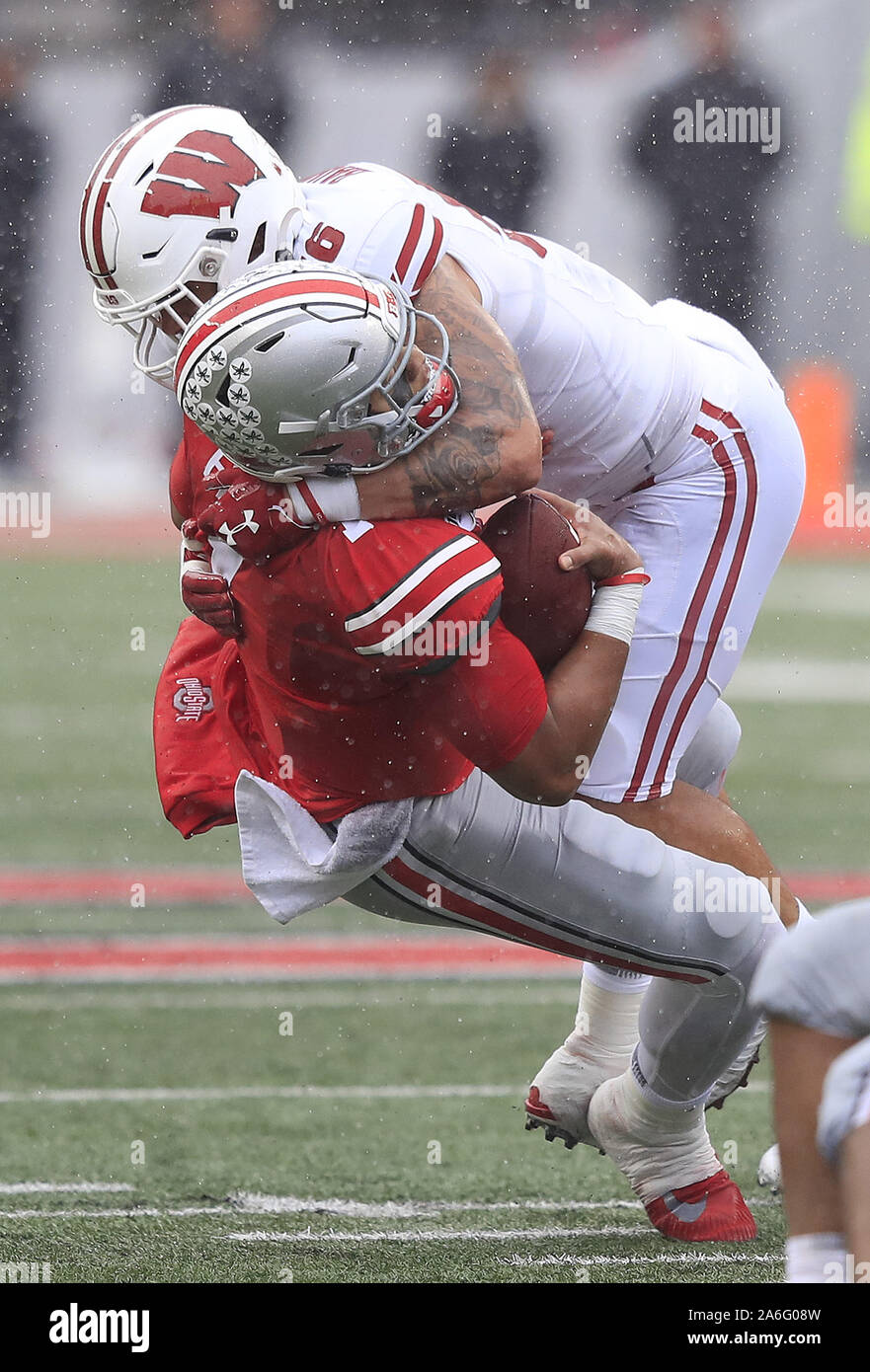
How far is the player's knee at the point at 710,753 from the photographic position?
312cm

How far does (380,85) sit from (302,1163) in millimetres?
11935

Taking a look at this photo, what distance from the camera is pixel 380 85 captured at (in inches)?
552

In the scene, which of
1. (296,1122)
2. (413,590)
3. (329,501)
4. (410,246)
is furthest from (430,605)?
(296,1122)

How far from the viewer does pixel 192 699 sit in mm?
2934

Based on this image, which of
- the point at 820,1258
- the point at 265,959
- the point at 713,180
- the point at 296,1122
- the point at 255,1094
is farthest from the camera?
the point at 713,180

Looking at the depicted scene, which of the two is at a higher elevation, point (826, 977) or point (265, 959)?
point (826, 977)

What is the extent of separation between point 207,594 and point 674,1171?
3.90 ft

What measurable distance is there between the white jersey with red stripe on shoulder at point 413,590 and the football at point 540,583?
0.49ft

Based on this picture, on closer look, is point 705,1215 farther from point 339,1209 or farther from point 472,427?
point 472,427

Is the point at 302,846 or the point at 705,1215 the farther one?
the point at 705,1215

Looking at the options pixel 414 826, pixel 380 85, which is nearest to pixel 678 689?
pixel 414 826

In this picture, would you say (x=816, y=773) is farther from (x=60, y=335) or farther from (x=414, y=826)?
(x=60, y=335)

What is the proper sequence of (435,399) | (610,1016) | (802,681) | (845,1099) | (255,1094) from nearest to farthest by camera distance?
(845,1099) → (435,399) → (610,1016) → (255,1094) → (802,681)

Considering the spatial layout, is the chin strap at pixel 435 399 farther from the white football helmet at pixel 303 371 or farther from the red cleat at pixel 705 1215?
the red cleat at pixel 705 1215
